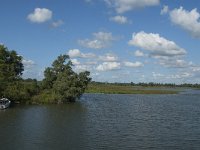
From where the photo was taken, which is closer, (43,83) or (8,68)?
(8,68)

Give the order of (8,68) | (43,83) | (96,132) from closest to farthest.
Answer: (96,132), (8,68), (43,83)

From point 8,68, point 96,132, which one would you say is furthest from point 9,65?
point 96,132

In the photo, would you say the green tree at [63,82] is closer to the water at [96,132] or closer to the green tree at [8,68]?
the green tree at [8,68]

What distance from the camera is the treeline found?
3620 inches

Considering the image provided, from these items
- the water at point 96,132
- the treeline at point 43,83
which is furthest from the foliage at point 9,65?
the water at point 96,132

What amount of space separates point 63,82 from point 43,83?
9.49 m

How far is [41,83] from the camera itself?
348 ft

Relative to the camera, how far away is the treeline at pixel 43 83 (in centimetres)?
9194

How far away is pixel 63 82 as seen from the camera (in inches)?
3871

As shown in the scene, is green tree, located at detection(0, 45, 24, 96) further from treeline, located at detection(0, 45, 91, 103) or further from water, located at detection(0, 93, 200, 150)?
water, located at detection(0, 93, 200, 150)

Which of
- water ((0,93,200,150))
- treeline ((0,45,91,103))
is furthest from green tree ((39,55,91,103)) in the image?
water ((0,93,200,150))

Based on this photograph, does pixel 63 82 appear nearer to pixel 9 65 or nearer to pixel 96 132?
pixel 9 65

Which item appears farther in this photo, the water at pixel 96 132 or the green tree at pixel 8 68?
the green tree at pixel 8 68

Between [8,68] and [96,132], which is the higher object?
[8,68]
